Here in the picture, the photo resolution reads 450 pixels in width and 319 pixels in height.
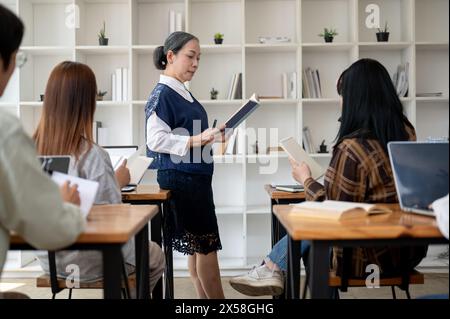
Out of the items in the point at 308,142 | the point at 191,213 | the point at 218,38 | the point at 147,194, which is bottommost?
the point at 191,213

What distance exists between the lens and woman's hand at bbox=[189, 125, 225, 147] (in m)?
2.47

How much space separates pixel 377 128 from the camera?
176 cm

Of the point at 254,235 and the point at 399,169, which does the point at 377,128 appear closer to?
the point at 399,169

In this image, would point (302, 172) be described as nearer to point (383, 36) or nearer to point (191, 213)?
point (191, 213)

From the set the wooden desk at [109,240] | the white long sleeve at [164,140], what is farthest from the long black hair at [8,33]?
the white long sleeve at [164,140]

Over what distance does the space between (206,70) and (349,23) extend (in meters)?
1.17

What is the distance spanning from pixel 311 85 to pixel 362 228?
2.86 meters

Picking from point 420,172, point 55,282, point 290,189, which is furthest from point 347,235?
point 290,189

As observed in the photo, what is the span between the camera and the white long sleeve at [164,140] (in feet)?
8.28

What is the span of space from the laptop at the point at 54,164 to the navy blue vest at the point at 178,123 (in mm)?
1058

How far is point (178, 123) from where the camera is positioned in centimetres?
260

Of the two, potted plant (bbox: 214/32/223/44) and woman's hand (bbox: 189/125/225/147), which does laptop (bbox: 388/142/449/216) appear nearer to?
woman's hand (bbox: 189/125/225/147)

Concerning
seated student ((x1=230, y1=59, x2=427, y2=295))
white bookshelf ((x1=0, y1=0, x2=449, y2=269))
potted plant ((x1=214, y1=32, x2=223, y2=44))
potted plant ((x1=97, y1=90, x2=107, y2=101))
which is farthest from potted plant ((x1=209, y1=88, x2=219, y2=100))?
seated student ((x1=230, y1=59, x2=427, y2=295))
